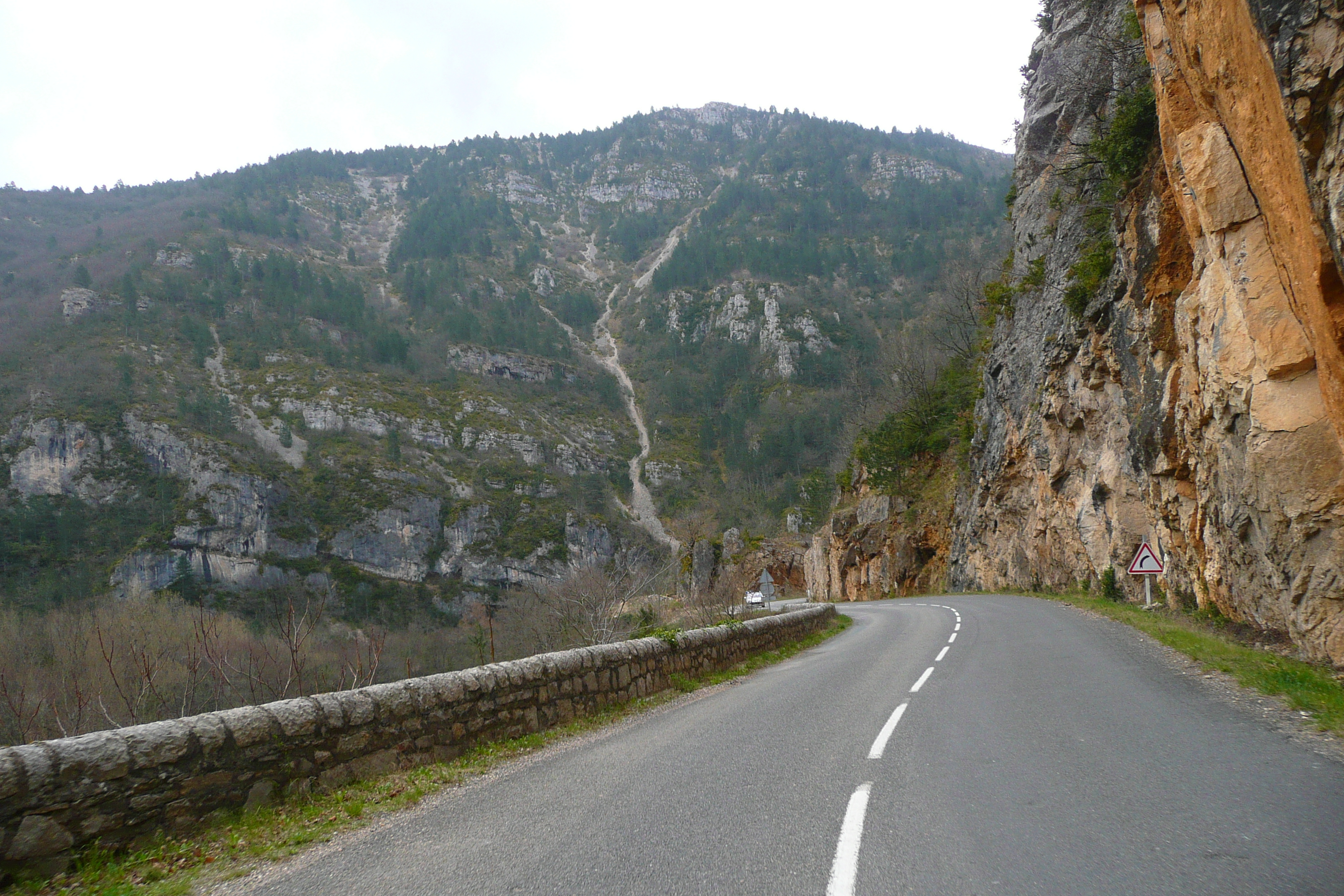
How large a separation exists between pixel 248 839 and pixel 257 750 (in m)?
0.63

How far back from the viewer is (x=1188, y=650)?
35.7 feet

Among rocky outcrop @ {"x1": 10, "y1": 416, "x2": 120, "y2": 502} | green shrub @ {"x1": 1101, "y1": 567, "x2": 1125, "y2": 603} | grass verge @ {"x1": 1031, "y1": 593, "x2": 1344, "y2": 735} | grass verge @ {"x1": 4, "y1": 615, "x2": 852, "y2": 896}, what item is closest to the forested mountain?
rocky outcrop @ {"x1": 10, "y1": 416, "x2": 120, "y2": 502}

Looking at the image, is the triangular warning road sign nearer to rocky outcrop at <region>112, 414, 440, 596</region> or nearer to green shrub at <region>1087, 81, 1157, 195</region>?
green shrub at <region>1087, 81, 1157, 195</region>

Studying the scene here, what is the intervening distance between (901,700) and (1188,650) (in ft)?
18.1

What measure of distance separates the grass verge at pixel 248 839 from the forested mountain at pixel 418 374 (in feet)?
189

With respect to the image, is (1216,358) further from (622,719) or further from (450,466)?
(450,466)

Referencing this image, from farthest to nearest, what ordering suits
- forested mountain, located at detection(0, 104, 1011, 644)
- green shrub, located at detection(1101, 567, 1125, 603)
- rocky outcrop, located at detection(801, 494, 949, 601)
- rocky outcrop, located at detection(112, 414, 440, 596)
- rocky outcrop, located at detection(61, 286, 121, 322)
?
rocky outcrop, located at detection(61, 286, 121, 322) → forested mountain, located at detection(0, 104, 1011, 644) → rocky outcrop, located at detection(112, 414, 440, 596) → rocky outcrop, located at detection(801, 494, 949, 601) → green shrub, located at detection(1101, 567, 1125, 603)

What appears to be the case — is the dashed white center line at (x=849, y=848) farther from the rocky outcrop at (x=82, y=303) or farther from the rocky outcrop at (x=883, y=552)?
the rocky outcrop at (x=82, y=303)

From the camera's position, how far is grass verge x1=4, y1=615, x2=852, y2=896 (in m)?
4.04

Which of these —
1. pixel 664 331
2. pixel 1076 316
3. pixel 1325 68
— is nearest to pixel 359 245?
pixel 664 331

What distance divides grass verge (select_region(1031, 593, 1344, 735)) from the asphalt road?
27.7 inches

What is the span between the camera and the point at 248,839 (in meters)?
4.75

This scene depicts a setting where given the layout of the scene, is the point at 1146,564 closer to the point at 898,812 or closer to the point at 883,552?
the point at 898,812

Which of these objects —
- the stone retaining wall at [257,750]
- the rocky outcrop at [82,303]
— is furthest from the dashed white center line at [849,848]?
the rocky outcrop at [82,303]
